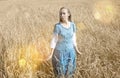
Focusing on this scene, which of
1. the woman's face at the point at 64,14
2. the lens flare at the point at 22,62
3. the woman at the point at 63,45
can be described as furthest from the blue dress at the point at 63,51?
the lens flare at the point at 22,62

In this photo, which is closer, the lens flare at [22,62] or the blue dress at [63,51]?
the lens flare at [22,62]

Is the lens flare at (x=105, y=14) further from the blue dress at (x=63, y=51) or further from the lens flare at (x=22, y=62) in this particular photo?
the lens flare at (x=22, y=62)

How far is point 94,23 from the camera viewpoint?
428 inches

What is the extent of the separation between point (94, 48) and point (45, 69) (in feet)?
3.80

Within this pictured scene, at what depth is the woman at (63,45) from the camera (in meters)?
5.20

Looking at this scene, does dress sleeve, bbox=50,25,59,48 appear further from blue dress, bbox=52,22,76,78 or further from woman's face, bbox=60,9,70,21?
woman's face, bbox=60,9,70,21

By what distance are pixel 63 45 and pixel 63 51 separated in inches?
3.2

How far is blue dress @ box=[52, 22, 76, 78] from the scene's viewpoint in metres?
5.22

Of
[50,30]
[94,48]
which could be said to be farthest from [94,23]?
[94,48]

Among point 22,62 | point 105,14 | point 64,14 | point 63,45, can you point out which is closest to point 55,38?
point 63,45

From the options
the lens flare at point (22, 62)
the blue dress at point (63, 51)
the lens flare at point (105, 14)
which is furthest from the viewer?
the lens flare at point (105, 14)

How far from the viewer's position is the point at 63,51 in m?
5.28

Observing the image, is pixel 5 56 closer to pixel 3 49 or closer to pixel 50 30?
pixel 3 49

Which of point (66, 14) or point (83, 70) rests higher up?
point (66, 14)
